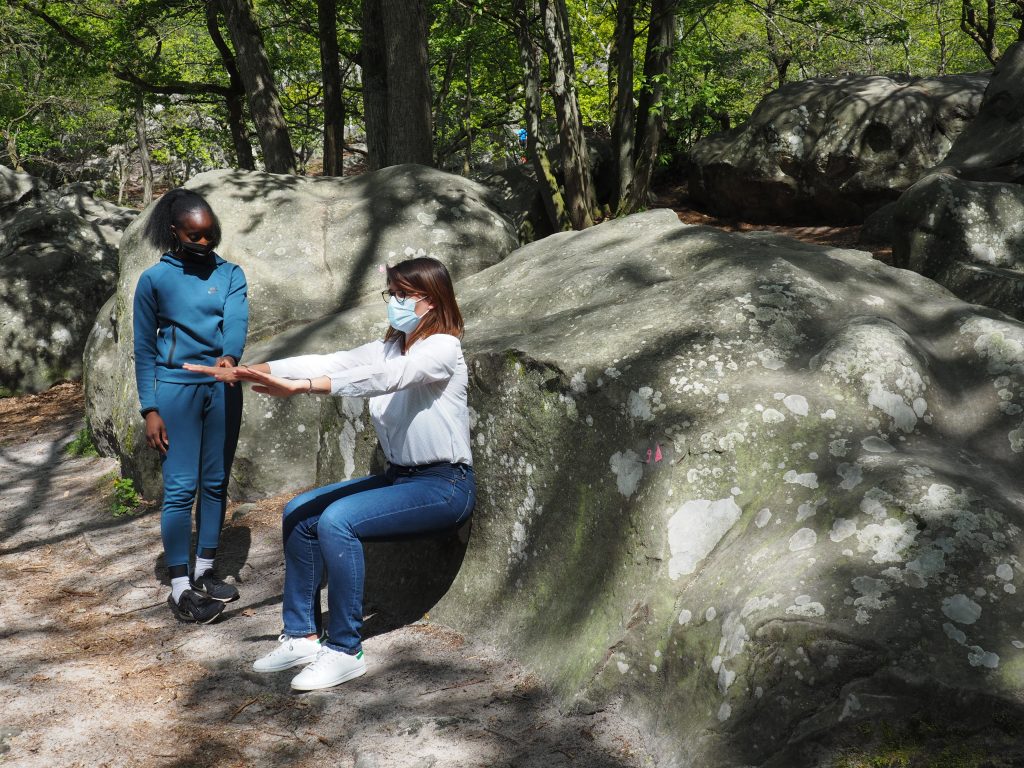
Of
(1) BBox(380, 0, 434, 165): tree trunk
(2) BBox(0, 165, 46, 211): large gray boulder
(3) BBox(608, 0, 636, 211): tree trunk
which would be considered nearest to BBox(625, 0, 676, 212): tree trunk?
(3) BBox(608, 0, 636, 211): tree trunk

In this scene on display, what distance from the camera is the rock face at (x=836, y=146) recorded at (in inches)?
506

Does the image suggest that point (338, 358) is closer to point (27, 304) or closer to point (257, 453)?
point (257, 453)

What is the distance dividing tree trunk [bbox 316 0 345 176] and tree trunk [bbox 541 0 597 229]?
11.4 feet

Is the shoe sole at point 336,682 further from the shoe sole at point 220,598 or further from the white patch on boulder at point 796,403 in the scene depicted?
the white patch on boulder at point 796,403

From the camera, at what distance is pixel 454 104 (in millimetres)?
18312

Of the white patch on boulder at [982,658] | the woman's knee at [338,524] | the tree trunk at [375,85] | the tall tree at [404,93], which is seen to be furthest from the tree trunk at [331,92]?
the white patch on boulder at [982,658]

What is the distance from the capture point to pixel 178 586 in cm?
473

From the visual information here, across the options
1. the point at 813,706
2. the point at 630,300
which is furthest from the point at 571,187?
the point at 813,706

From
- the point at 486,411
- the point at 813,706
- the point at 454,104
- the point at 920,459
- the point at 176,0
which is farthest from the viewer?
the point at 454,104

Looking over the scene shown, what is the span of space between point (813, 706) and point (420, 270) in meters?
2.33

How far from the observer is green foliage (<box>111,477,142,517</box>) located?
6.66 metres

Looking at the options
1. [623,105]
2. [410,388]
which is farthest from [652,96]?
[410,388]

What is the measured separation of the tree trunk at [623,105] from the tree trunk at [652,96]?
149 mm

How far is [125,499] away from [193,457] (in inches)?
94.4
